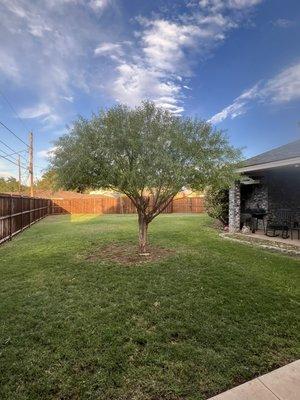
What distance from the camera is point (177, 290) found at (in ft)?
16.6

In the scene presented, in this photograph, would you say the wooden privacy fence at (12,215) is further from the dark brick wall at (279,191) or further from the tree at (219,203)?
the dark brick wall at (279,191)

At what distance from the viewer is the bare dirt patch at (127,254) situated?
281 inches

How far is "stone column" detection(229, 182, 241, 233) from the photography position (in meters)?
11.8

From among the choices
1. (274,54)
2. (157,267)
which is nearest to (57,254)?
(157,267)

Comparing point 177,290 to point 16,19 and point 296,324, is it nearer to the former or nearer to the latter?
point 296,324

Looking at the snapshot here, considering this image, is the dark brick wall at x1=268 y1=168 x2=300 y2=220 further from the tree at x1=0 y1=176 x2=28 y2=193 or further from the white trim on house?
the tree at x1=0 y1=176 x2=28 y2=193

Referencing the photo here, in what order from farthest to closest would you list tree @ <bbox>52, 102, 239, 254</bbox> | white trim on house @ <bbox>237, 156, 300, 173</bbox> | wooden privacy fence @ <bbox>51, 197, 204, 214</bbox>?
wooden privacy fence @ <bbox>51, 197, 204, 214</bbox> → white trim on house @ <bbox>237, 156, 300, 173</bbox> → tree @ <bbox>52, 102, 239, 254</bbox>

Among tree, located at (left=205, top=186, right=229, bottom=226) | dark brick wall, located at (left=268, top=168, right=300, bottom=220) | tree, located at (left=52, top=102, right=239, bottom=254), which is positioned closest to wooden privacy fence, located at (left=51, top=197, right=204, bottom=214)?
tree, located at (left=205, top=186, right=229, bottom=226)

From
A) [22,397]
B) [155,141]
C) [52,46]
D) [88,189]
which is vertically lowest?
[22,397]

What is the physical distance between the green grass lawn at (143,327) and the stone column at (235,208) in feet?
16.6

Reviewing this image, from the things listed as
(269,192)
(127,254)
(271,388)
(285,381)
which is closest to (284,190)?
(269,192)

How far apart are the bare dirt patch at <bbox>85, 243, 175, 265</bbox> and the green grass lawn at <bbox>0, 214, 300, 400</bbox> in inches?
15.4

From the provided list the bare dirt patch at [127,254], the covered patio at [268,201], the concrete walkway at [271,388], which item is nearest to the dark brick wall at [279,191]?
the covered patio at [268,201]

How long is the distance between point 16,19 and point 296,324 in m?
12.6
